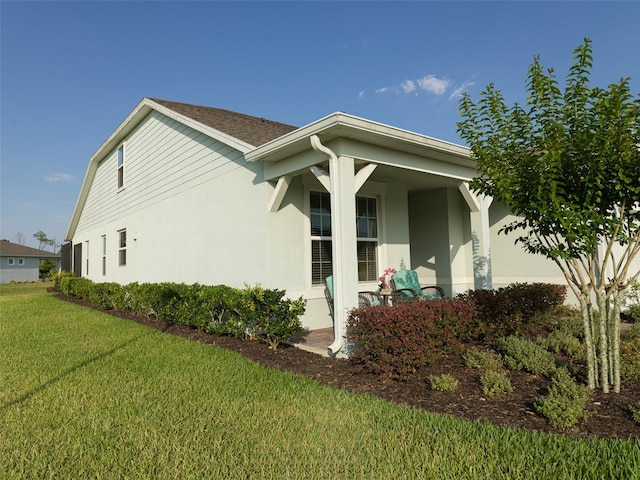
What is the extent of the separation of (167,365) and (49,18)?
8.78 metres

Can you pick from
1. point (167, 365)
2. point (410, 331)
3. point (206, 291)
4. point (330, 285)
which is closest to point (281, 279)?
point (330, 285)

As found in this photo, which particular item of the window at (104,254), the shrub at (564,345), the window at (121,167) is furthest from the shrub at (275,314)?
the window at (104,254)

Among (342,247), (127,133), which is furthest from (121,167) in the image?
(342,247)

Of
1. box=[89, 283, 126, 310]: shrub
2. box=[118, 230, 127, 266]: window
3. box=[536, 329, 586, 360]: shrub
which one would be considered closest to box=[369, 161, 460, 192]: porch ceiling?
box=[536, 329, 586, 360]: shrub

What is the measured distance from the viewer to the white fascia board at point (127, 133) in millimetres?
7246

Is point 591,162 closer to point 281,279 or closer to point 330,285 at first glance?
point 330,285

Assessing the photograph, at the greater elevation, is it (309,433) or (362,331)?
(362,331)

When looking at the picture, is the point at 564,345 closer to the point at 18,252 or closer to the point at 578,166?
the point at 578,166

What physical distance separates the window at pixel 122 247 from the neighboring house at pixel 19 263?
28.1 metres

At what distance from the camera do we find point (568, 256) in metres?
3.66

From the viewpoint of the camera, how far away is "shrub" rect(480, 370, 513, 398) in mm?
3750

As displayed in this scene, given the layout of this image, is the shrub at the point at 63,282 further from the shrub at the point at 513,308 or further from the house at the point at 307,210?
the shrub at the point at 513,308

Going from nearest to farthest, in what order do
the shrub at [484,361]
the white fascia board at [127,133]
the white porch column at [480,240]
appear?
the shrub at [484,361], the white fascia board at [127,133], the white porch column at [480,240]

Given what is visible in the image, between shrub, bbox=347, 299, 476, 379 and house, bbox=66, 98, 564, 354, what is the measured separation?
0.65 m
